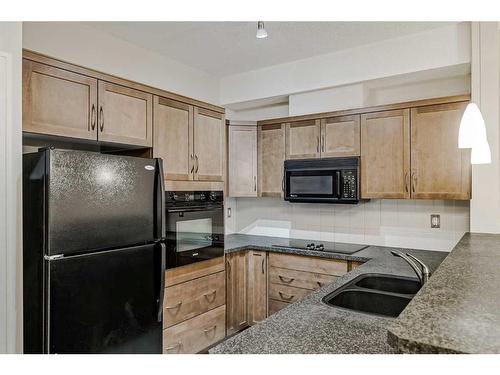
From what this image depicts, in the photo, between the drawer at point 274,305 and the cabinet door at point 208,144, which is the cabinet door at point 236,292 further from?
the cabinet door at point 208,144

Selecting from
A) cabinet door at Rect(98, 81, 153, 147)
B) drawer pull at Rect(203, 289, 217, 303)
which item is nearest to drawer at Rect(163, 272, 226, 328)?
drawer pull at Rect(203, 289, 217, 303)

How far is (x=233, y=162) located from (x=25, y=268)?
6.75 ft

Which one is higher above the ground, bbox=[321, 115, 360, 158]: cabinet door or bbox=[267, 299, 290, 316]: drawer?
bbox=[321, 115, 360, 158]: cabinet door

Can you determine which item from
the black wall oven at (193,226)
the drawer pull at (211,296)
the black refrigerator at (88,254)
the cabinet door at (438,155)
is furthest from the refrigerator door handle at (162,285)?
the cabinet door at (438,155)

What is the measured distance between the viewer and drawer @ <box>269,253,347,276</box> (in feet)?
9.17

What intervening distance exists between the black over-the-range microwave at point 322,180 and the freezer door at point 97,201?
1432 millimetres

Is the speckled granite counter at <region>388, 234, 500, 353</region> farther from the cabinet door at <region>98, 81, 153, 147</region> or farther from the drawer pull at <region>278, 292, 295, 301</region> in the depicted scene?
the drawer pull at <region>278, 292, 295, 301</region>

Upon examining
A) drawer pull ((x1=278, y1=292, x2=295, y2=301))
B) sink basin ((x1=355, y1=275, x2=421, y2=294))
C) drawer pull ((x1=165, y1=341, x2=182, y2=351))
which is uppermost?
sink basin ((x1=355, y1=275, x2=421, y2=294))

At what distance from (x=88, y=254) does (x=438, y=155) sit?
2457 mm

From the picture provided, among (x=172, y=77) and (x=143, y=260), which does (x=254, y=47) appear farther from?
(x=143, y=260)

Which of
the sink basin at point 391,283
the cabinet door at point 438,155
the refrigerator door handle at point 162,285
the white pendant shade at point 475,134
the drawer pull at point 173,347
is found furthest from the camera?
the cabinet door at point 438,155

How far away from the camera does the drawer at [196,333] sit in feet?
7.99

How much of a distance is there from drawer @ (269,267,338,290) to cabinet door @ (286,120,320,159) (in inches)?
40.9
